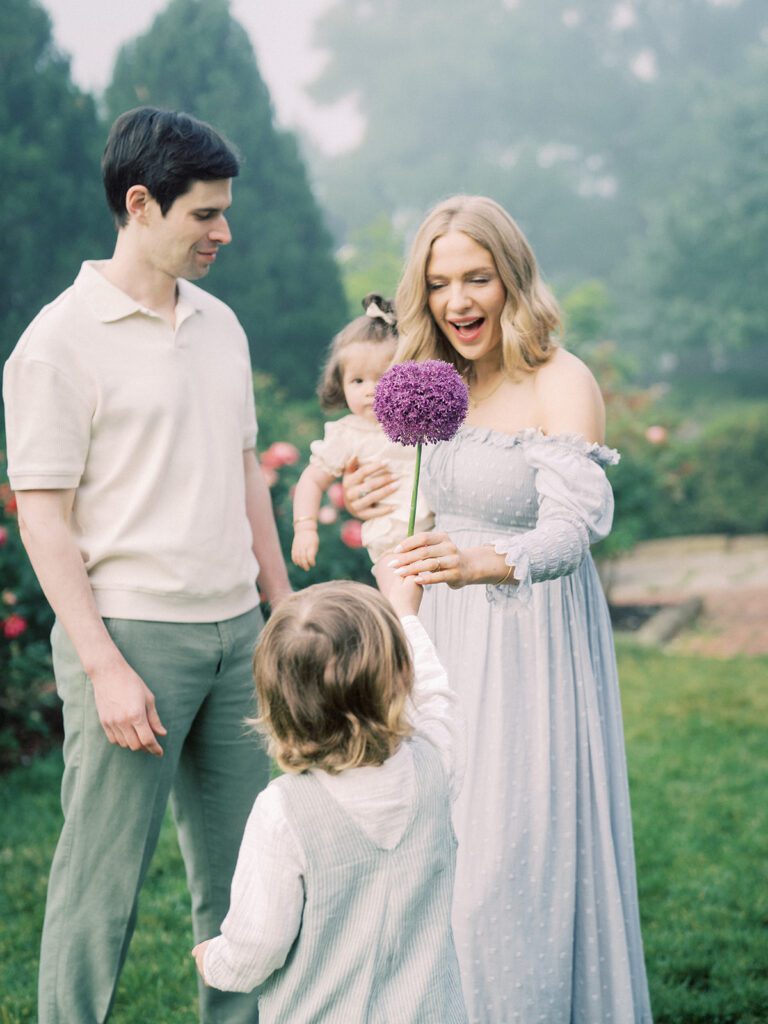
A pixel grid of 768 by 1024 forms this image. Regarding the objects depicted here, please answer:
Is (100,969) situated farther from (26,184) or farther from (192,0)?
(192,0)

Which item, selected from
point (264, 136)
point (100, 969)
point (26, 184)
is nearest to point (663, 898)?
point (100, 969)

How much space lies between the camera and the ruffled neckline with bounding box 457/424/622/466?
221cm

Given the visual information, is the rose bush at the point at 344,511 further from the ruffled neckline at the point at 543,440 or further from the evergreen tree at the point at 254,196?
the ruffled neckline at the point at 543,440

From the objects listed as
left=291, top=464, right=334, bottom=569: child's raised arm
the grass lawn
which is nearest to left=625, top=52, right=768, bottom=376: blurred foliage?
the grass lawn

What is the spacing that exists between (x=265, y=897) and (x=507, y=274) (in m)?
1.36

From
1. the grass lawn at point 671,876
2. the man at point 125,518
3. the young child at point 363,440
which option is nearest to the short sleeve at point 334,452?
the young child at point 363,440

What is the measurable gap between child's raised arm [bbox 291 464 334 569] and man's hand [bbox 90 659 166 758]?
530mm

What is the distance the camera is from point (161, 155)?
Result: 208cm

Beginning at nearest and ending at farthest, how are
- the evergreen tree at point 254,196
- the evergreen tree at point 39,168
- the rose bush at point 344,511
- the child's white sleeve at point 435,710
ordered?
the child's white sleeve at point 435,710, the rose bush at point 344,511, the evergreen tree at point 39,168, the evergreen tree at point 254,196

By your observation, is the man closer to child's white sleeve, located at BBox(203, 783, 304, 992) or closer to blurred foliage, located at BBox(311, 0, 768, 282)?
child's white sleeve, located at BBox(203, 783, 304, 992)

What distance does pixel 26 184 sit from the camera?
27.0 feet

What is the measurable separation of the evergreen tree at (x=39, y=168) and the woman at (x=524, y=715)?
20.9 feet

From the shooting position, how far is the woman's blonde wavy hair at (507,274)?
91.6 inches

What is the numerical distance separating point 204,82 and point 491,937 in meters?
10.1
